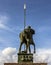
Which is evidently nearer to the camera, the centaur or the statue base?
the statue base

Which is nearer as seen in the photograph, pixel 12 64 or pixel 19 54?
pixel 12 64

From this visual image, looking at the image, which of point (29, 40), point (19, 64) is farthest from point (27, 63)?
point (29, 40)

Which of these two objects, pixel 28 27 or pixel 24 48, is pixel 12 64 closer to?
pixel 24 48

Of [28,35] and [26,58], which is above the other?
[28,35]

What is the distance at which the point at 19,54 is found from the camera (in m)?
20.1

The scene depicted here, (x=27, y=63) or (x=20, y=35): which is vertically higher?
(x=20, y=35)

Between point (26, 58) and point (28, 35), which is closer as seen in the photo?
point (26, 58)

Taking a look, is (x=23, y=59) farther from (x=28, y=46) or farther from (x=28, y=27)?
(x=28, y=27)

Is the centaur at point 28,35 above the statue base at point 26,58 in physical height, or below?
above

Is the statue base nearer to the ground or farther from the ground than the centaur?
nearer to the ground

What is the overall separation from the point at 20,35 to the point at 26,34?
2.59ft

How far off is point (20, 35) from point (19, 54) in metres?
1.87

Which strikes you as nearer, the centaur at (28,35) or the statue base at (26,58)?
the statue base at (26,58)

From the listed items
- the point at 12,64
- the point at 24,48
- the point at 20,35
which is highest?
the point at 20,35
